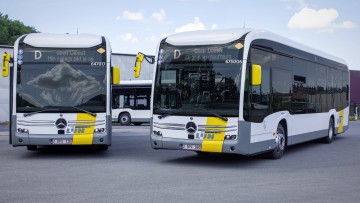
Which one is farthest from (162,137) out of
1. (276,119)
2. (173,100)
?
(276,119)

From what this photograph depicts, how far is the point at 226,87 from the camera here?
11.1 metres

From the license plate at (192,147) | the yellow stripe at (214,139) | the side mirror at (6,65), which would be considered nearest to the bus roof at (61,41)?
the side mirror at (6,65)

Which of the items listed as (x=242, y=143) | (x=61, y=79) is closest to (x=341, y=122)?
(x=242, y=143)

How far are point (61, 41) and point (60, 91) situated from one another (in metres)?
1.29

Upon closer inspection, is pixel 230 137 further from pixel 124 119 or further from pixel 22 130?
pixel 124 119

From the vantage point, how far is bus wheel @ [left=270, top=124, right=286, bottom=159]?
Result: 12.9 meters

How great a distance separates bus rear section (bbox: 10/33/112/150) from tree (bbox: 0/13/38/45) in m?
56.9

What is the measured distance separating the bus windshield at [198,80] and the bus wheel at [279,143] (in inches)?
96.2

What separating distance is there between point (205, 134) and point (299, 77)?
458cm

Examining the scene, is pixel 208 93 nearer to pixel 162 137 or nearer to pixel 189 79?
pixel 189 79

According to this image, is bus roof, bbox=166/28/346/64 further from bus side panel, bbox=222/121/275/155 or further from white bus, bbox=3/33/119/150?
white bus, bbox=3/33/119/150

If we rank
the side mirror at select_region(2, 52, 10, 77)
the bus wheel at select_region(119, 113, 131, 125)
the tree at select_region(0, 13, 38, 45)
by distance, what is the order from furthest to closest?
the tree at select_region(0, 13, 38, 45) < the bus wheel at select_region(119, 113, 131, 125) < the side mirror at select_region(2, 52, 10, 77)

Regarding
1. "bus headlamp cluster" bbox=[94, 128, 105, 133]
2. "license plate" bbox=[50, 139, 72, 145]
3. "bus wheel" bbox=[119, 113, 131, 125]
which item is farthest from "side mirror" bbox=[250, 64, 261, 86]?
"bus wheel" bbox=[119, 113, 131, 125]

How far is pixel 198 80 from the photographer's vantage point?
37.3ft
